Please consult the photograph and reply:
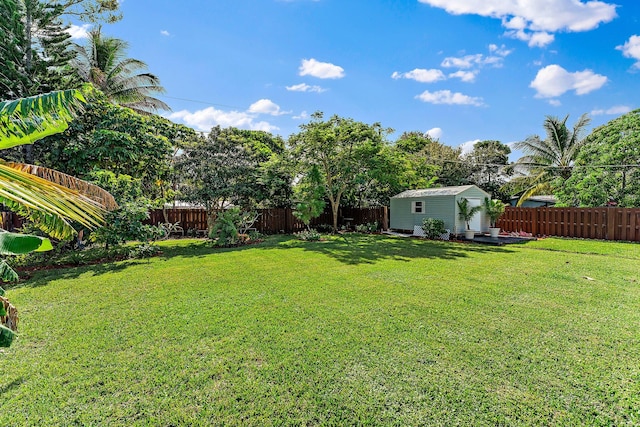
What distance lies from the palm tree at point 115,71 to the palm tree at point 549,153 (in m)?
24.4

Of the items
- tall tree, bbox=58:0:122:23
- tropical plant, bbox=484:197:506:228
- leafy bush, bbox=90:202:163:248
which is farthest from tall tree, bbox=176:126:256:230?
tropical plant, bbox=484:197:506:228

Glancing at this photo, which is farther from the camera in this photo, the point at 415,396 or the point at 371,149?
the point at 371,149

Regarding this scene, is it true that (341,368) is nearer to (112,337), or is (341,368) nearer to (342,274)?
(112,337)

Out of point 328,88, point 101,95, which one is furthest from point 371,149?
point 101,95

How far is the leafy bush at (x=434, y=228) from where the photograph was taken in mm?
12734

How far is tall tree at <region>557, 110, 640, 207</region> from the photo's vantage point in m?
12.8

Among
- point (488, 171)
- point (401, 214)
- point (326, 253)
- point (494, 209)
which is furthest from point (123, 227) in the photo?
point (488, 171)

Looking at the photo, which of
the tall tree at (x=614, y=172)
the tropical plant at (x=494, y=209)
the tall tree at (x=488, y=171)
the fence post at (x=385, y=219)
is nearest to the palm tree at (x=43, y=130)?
the tropical plant at (x=494, y=209)

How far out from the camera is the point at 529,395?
2.34 m

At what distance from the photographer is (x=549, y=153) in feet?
64.7

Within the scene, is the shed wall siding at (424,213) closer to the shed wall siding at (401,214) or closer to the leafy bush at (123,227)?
the shed wall siding at (401,214)

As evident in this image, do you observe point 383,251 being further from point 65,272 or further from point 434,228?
point 65,272

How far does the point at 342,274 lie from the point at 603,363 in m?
4.11

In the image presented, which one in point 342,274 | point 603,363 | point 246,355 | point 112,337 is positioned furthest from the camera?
point 342,274
